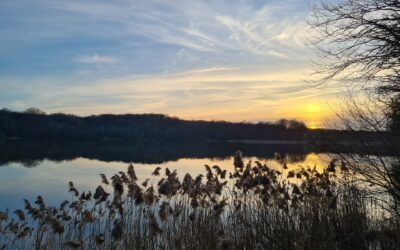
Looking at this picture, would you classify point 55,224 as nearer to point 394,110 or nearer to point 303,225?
point 303,225

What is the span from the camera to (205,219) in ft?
26.0

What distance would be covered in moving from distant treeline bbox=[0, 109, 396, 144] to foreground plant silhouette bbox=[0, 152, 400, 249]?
254 feet

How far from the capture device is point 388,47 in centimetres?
788

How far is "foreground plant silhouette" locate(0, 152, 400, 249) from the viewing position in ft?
22.4

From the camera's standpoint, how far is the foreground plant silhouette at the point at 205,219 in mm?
6820

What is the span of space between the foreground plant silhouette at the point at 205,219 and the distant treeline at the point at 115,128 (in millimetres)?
77433

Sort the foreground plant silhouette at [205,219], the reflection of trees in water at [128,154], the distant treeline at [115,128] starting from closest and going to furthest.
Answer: the foreground plant silhouette at [205,219] < the reflection of trees in water at [128,154] < the distant treeline at [115,128]

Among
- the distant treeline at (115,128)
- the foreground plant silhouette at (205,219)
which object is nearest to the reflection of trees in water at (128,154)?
the foreground plant silhouette at (205,219)

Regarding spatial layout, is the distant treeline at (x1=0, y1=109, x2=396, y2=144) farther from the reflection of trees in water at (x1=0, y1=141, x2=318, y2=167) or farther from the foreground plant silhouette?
the foreground plant silhouette

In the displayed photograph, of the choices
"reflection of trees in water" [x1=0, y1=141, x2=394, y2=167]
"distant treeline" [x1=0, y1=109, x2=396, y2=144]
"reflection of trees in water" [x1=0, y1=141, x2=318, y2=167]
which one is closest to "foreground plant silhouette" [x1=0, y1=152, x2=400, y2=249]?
"reflection of trees in water" [x1=0, y1=141, x2=394, y2=167]

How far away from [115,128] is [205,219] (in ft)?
295

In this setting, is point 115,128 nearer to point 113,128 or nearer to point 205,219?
point 113,128

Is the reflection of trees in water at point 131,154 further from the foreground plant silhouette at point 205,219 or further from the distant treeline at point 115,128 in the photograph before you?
the distant treeline at point 115,128

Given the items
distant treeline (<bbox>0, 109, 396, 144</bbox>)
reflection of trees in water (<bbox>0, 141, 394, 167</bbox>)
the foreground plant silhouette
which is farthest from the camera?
distant treeline (<bbox>0, 109, 396, 144</bbox>)
